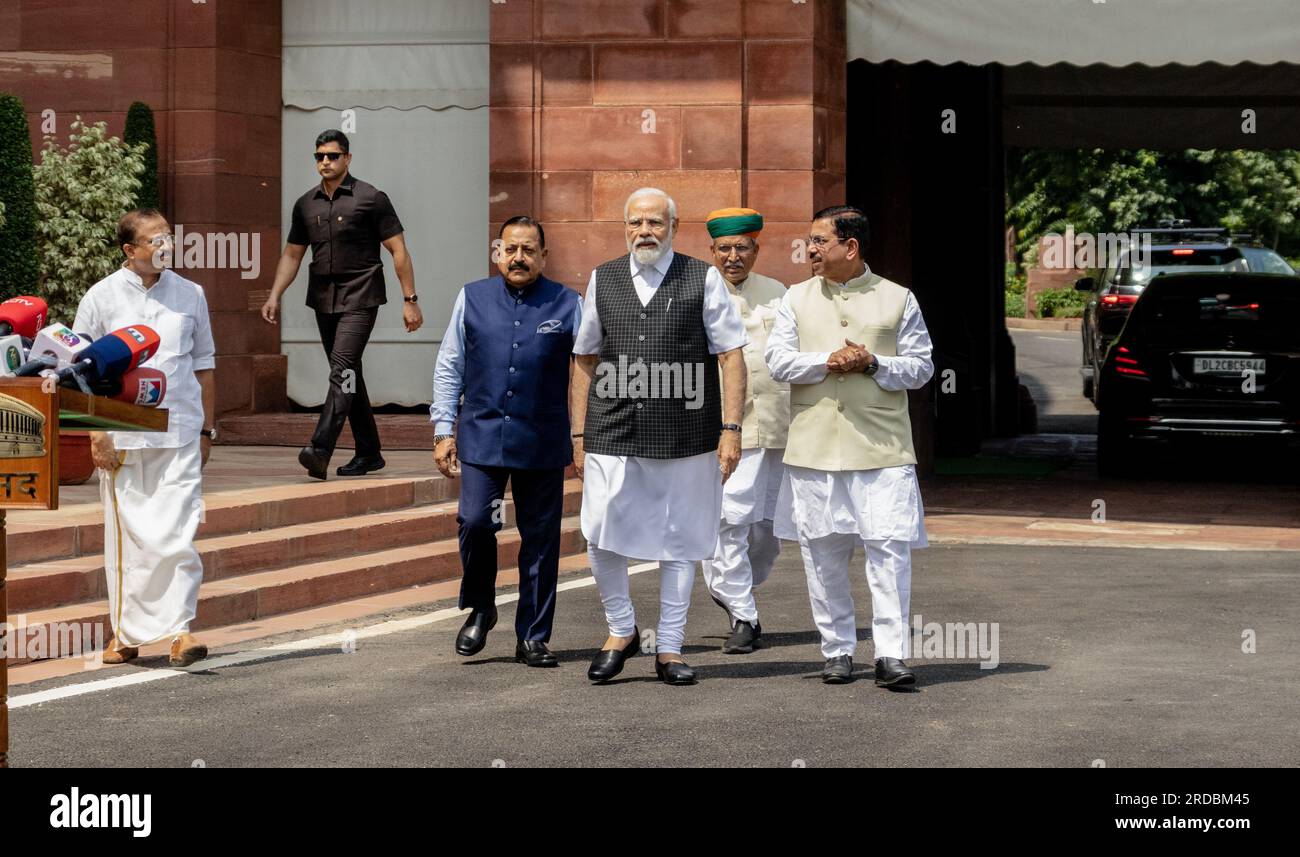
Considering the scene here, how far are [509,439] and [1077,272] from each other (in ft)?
176

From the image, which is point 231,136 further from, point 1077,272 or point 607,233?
point 1077,272

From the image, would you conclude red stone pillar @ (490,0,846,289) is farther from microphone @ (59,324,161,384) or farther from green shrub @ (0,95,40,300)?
microphone @ (59,324,161,384)

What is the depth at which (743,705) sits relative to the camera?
745 centimetres

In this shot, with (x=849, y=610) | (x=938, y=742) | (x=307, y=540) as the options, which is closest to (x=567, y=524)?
(x=307, y=540)

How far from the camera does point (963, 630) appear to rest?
30.2 feet

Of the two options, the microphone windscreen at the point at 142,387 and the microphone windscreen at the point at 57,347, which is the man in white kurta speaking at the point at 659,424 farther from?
the microphone windscreen at the point at 57,347

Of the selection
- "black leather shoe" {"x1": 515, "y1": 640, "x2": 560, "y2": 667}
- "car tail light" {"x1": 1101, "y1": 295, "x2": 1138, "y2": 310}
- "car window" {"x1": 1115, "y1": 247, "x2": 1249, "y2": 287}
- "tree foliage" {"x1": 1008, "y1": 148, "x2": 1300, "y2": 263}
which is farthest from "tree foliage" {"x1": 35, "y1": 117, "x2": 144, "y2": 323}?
"tree foliage" {"x1": 1008, "y1": 148, "x2": 1300, "y2": 263}

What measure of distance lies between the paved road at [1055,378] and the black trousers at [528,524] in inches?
612

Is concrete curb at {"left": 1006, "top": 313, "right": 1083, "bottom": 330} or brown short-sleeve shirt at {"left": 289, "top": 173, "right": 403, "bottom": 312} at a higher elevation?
brown short-sleeve shirt at {"left": 289, "top": 173, "right": 403, "bottom": 312}

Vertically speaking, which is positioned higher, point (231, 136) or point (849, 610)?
point (231, 136)

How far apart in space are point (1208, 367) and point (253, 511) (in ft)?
27.3

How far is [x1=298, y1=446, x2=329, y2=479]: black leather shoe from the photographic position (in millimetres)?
11844

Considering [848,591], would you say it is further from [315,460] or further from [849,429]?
[315,460]

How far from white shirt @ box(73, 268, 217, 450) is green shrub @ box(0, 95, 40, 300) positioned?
5761 mm
